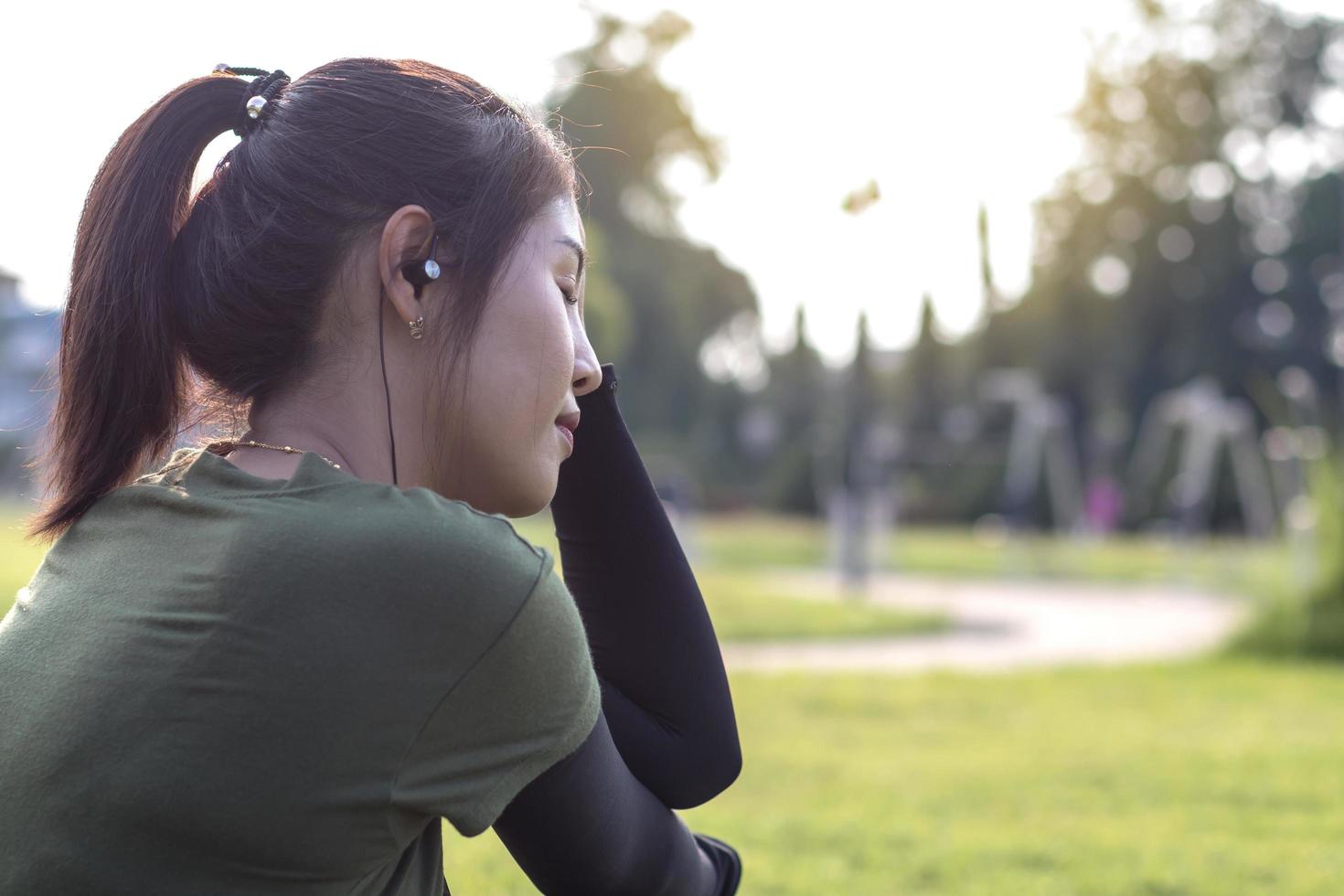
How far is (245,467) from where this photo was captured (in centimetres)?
121

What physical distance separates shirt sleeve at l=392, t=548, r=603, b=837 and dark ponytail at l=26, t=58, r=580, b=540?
0.91 feet

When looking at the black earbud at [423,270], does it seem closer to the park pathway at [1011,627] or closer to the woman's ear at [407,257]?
the woman's ear at [407,257]

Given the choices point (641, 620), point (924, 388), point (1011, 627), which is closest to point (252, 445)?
point (641, 620)

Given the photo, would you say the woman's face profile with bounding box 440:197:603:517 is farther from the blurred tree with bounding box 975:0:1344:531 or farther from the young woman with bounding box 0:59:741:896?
the blurred tree with bounding box 975:0:1344:531

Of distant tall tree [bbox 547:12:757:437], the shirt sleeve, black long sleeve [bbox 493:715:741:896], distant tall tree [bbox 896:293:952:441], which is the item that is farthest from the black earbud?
distant tall tree [bbox 896:293:952:441]

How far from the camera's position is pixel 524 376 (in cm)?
126

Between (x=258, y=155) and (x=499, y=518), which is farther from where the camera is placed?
(x=258, y=155)

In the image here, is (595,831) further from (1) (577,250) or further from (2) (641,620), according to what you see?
(1) (577,250)

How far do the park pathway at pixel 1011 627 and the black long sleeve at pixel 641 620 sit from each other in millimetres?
5426

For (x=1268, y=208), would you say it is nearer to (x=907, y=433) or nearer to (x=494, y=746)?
(x=907, y=433)

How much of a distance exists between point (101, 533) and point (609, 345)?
22.7 meters

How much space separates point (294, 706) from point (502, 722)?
15cm

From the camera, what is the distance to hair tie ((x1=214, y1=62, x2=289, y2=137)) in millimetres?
1274

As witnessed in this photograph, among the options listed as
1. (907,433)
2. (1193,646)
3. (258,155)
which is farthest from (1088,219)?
(258,155)
